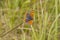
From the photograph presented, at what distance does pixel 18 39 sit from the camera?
1.75 m

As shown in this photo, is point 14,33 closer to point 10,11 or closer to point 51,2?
point 10,11

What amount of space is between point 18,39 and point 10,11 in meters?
0.37

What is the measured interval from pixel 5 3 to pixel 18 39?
547mm

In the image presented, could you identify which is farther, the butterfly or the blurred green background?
the butterfly

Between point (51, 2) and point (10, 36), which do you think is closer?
point (10, 36)

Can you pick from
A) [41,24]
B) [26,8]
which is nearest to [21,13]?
[26,8]

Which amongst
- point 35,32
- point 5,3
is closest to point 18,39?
point 35,32

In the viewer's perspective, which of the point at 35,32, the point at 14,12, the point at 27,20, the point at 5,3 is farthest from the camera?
the point at 5,3

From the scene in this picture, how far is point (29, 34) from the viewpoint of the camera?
1.80 metres

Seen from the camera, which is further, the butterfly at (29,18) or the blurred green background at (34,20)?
the butterfly at (29,18)

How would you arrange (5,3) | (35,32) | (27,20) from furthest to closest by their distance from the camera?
(5,3) → (27,20) → (35,32)

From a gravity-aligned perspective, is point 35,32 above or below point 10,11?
below

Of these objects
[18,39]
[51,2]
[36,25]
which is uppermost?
[51,2]

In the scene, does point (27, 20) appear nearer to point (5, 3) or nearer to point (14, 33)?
point (14, 33)
